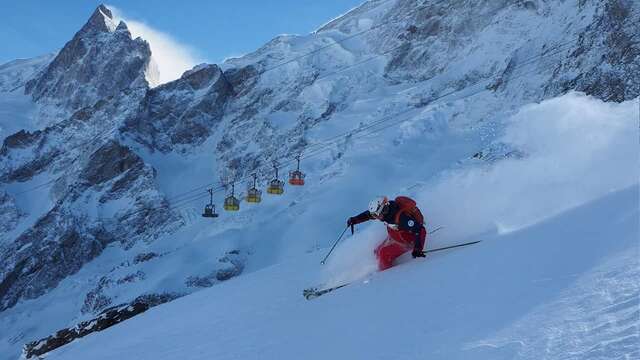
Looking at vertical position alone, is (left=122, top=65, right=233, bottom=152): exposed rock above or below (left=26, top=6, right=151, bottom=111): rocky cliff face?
below

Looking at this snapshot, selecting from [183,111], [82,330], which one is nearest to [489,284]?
[82,330]

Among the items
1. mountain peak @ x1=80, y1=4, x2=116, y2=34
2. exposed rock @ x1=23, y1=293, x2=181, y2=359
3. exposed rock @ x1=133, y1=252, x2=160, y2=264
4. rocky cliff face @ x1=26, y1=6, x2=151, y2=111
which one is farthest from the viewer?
mountain peak @ x1=80, y1=4, x2=116, y2=34

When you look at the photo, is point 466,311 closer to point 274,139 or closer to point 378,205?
point 378,205

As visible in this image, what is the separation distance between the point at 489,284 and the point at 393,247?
12.9ft

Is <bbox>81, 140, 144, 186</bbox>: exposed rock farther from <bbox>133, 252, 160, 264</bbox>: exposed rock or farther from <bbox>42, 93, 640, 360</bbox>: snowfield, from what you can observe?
<bbox>42, 93, 640, 360</bbox>: snowfield

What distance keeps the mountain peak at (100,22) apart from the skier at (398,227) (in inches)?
6844

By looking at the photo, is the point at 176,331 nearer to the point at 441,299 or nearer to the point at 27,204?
the point at 441,299

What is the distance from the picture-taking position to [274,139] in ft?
317

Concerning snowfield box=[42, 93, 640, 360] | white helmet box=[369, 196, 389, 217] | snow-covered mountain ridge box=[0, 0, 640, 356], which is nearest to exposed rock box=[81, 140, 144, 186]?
snow-covered mountain ridge box=[0, 0, 640, 356]

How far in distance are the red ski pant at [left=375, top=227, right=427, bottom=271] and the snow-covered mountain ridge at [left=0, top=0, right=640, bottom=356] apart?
26593mm

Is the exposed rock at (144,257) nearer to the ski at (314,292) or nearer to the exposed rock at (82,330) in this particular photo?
the exposed rock at (82,330)

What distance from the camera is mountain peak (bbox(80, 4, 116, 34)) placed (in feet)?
565

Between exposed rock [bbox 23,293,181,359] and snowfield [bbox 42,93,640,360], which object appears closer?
snowfield [bbox 42,93,640,360]

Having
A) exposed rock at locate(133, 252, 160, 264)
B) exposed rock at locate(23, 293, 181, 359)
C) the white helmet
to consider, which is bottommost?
exposed rock at locate(133, 252, 160, 264)
